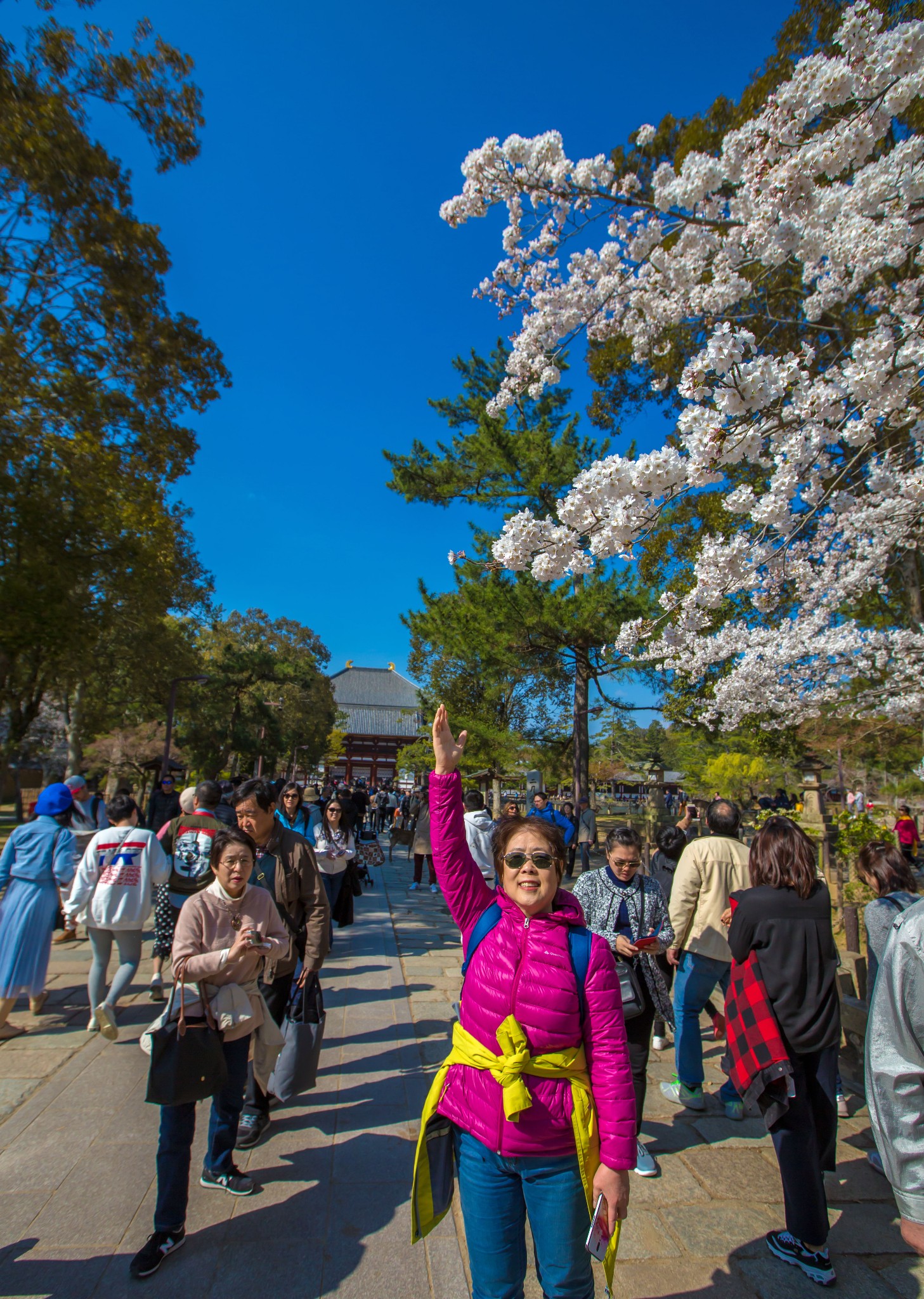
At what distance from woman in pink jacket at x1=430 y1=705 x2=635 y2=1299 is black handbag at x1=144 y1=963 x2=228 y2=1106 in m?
1.07

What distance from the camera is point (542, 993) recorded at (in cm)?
179

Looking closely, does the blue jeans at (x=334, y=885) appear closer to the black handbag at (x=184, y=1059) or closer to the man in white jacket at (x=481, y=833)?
the man in white jacket at (x=481, y=833)

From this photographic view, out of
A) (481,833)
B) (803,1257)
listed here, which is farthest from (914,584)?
(803,1257)

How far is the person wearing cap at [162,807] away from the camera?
8086 mm

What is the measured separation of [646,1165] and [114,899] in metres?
3.43

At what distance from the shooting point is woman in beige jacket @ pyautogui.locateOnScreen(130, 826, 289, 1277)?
256 cm

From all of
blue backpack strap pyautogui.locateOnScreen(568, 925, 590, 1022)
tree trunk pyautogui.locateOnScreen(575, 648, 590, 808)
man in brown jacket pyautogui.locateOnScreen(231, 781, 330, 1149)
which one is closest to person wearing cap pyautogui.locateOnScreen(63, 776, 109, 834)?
man in brown jacket pyautogui.locateOnScreen(231, 781, 330, 1149)

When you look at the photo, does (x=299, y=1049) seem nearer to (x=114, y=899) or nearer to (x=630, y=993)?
(x=630, y=993)

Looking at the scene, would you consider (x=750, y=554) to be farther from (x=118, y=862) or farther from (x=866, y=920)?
(x=118, y=862)

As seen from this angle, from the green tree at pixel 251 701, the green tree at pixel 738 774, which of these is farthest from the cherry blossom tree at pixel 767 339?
the green tree at pixel 251 701

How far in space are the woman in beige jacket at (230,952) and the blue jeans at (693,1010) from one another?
2.28 metres

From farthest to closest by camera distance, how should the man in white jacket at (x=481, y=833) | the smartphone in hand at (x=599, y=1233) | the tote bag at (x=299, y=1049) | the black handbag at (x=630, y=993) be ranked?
the man in white jacket at (x=481, y=833) < the tote bag at (x=299, y=1049) < the black handbag at (x=630, y=993) < the smartphone in hand at (x=599, y=1233)

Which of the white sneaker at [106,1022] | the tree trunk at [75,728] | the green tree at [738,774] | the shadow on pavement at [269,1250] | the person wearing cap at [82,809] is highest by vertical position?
the tree trunk at [75,728]

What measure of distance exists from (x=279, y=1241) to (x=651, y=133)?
958 cm
